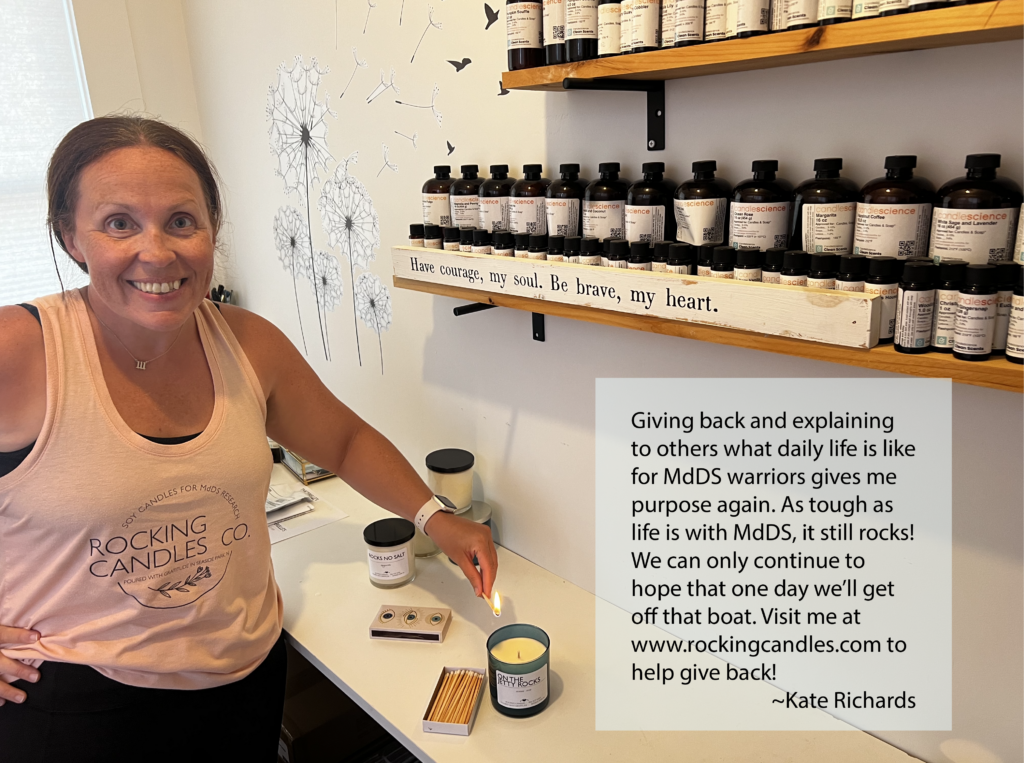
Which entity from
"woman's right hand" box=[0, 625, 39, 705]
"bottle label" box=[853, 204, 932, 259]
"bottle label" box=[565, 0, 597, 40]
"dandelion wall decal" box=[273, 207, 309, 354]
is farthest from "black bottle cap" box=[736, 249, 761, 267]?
"dandelion wall decal" box=[273, 207, 309, 354]

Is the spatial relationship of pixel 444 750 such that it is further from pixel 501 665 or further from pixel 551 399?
pixel 551 399

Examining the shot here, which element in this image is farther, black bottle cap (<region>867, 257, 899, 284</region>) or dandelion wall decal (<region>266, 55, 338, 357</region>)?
dandelion wall decal (<region>266, 55, 338, 357</region>)

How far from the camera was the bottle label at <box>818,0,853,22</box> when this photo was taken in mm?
705

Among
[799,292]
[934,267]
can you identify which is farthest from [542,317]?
[934,267]

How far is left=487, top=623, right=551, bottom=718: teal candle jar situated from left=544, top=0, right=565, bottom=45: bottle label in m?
0.83

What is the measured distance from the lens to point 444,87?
4.53 feet

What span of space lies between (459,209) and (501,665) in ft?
2.42

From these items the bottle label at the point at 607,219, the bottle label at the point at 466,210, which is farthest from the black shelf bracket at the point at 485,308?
the bottle label at the point at 607,219

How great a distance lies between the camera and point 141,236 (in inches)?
39.1

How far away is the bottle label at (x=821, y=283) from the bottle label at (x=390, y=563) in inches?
34.5

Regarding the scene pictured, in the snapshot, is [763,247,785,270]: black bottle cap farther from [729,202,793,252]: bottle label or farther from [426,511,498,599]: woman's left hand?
[426,511,498,599]: woman's left hand

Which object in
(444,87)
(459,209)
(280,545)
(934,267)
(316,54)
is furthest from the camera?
(316,54)

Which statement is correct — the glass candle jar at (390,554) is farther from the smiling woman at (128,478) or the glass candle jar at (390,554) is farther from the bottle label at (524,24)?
the bottle label at (524,24)

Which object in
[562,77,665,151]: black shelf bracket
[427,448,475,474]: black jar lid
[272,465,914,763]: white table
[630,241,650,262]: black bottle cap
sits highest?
[562,77,665,151]: black shelf bracket
